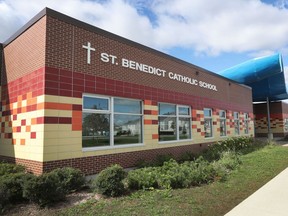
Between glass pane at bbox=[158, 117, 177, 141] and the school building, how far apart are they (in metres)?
0.05

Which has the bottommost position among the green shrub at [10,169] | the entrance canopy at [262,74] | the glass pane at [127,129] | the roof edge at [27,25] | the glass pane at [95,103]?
the green shrub at [10,169]

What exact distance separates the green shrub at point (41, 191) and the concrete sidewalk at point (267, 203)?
3688 millimetres

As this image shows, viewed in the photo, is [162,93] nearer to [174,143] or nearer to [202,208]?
[174,143]

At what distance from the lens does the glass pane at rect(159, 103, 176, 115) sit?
40.9 ft

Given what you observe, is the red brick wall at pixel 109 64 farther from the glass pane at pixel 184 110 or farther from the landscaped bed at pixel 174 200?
the landscaped bed at pixel 174 200

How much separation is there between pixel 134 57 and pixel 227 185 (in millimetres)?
6336

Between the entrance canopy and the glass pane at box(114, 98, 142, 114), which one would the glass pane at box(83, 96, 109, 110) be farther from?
the entrance canopy

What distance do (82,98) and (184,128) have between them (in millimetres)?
7095

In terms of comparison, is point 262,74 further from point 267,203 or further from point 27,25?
point 27,25

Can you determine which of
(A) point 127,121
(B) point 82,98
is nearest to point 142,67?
(A) point 127,121

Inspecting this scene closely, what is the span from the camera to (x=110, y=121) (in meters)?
9.68

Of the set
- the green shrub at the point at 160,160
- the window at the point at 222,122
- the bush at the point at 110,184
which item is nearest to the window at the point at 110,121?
the green shrub at the point at 160,160

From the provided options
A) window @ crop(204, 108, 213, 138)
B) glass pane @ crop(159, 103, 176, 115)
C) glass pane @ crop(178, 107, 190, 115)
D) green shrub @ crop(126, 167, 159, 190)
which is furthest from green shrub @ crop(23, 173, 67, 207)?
window @ crop(204, 108, 213, 138)

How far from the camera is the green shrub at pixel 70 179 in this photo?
6.40 m
